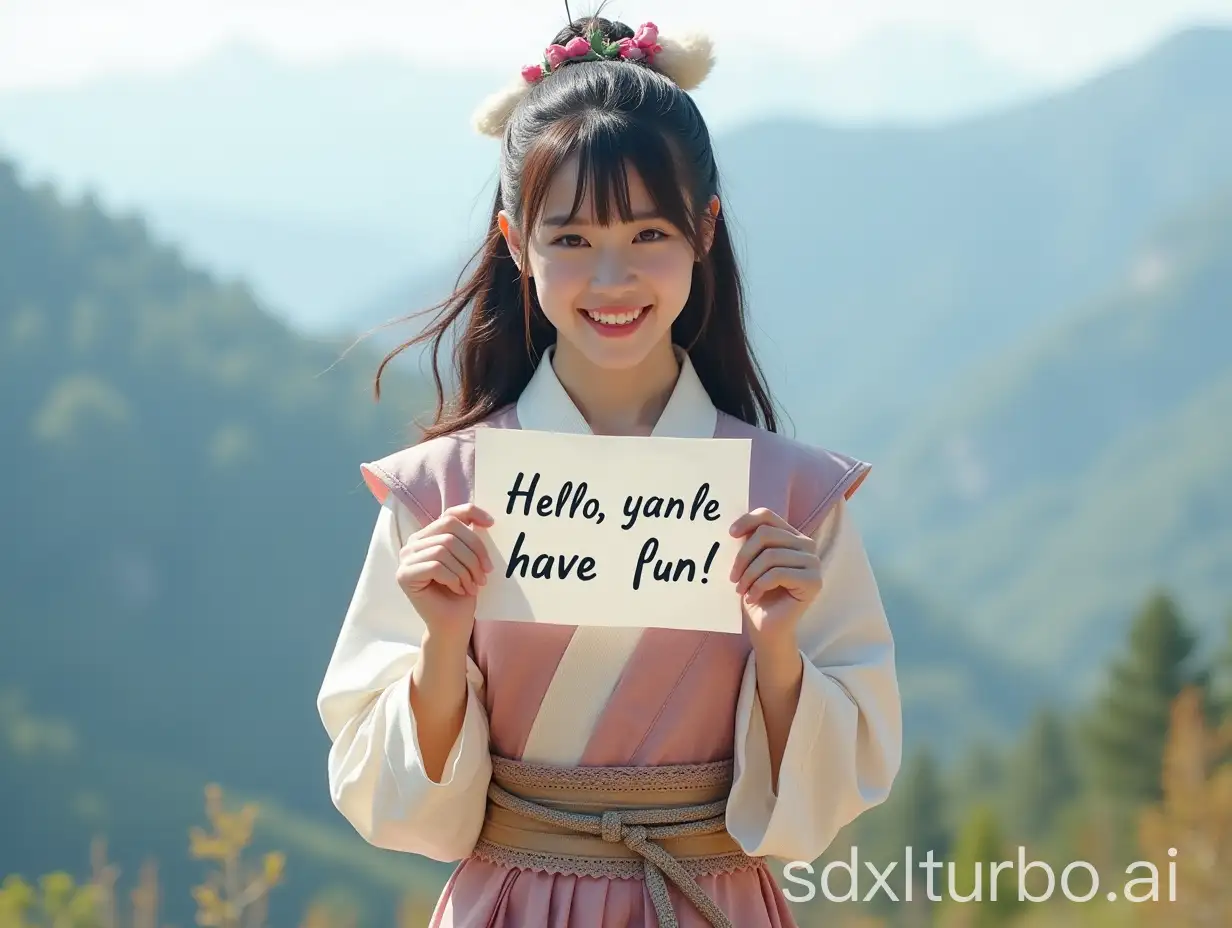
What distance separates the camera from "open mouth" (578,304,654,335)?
2.03 meters

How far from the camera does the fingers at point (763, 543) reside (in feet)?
6.18

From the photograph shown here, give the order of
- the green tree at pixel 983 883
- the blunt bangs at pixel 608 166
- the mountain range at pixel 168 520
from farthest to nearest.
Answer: the mountain range at pixel 168 520
the green tree at pixel 983 883
the blunt bangs at pixel 608 166

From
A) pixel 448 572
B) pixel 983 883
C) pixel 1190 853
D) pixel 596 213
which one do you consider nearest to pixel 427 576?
pixel 448 572

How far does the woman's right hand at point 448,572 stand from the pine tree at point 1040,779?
33.7 m

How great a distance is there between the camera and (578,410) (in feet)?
7.17

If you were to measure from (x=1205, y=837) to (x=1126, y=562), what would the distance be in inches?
3375

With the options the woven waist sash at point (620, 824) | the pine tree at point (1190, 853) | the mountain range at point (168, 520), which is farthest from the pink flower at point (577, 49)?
the mountain range at point (168, 520)

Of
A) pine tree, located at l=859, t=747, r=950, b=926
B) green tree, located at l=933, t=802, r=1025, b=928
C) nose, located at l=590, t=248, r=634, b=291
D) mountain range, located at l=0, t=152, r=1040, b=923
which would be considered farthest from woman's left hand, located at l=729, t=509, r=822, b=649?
mountain range, located at l=0, t=152, r=1040, b=923

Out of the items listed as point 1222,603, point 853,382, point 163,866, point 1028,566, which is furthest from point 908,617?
point 853,382

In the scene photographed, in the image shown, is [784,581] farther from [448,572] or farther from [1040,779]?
[1040,779]

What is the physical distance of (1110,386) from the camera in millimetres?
102188

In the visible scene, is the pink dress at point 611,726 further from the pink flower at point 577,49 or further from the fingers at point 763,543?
the pink flower at point 577,49

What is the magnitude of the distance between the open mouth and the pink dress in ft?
0.84

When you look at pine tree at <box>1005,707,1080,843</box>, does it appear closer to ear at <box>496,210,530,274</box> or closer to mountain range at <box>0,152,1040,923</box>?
mountain range at <box>0,152,1040,923</box>
